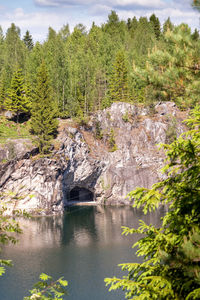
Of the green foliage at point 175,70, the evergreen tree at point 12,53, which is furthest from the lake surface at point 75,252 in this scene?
the evergreen tree at point 12,53

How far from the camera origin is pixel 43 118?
61.3 m

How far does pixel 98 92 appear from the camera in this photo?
74.5 m

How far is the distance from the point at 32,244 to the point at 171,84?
37.3 metres

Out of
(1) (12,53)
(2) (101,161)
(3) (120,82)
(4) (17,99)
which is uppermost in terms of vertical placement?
(1) (12,53)

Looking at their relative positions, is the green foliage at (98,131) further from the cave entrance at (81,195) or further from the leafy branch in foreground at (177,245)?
the leafy branch in foreground at (177,245)

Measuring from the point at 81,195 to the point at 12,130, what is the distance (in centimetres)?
2046

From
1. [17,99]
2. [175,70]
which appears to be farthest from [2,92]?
[175,70]

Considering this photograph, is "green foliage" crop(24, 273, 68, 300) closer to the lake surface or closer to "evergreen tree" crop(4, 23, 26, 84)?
the lake surface

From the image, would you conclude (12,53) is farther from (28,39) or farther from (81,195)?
(81,195)

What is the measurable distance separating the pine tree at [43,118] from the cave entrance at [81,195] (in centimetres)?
1485

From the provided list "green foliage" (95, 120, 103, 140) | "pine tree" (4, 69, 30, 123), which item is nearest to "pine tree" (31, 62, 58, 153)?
"pine tree" (4, 69, 30, 123)

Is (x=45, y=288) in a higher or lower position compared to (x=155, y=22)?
lower

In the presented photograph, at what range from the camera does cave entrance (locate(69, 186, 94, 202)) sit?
70.2 m

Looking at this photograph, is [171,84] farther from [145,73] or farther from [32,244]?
[32,244]
